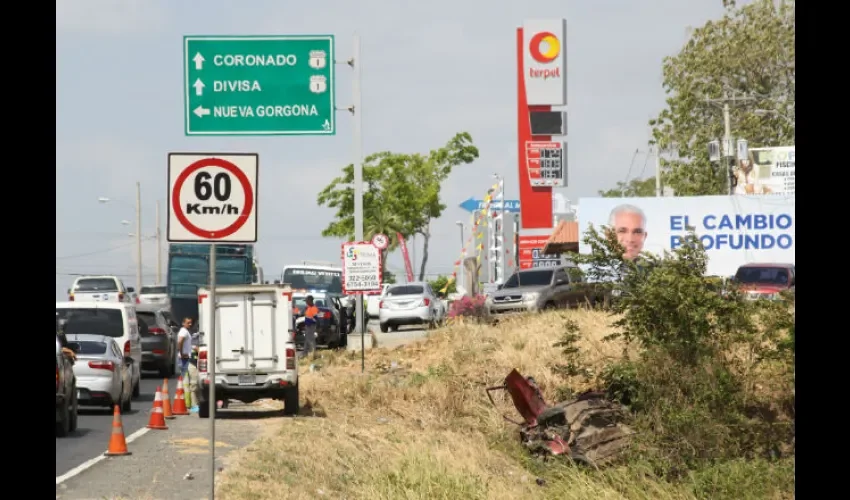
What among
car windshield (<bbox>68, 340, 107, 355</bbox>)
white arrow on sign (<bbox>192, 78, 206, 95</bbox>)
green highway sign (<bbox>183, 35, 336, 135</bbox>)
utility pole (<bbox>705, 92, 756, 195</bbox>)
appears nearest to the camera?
car windshield (<bbox>68, 340, 107, 355</bbox>)

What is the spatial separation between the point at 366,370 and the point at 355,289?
78.8 inches

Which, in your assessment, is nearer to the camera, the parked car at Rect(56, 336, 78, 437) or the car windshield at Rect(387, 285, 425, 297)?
the parked car at Rect(56, 336, 78, 437)

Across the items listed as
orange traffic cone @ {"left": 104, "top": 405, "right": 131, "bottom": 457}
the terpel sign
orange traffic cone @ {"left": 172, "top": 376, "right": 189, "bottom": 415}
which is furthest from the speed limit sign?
the terpel sign

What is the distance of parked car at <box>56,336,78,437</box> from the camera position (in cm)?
1986

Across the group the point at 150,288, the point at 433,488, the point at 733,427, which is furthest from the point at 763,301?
the point at 150,288

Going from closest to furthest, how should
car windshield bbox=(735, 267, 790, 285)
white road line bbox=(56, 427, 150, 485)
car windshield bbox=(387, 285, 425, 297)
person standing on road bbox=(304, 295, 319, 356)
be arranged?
white road line bbox=(56, 427, 150, 485)
person standing on road bbox=(304, 295, 319, 356)
car windshield bbox=(735, 267, 790, 285)
car windshield bbox=(387, 285, 425, 297)

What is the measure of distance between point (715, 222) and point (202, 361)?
1013 inches

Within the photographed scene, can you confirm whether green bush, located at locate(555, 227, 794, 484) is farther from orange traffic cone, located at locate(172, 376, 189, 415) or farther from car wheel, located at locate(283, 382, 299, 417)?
orange traffic cone, located at locate(172, 376, 189, 415)

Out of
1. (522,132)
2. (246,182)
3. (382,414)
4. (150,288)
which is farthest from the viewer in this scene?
(150,288)

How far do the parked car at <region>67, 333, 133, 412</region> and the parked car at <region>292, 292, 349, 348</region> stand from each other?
13.6 m

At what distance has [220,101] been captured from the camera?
2677cm

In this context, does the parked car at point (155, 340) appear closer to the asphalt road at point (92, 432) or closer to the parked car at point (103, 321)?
the asphalt road at point (92, 432)
